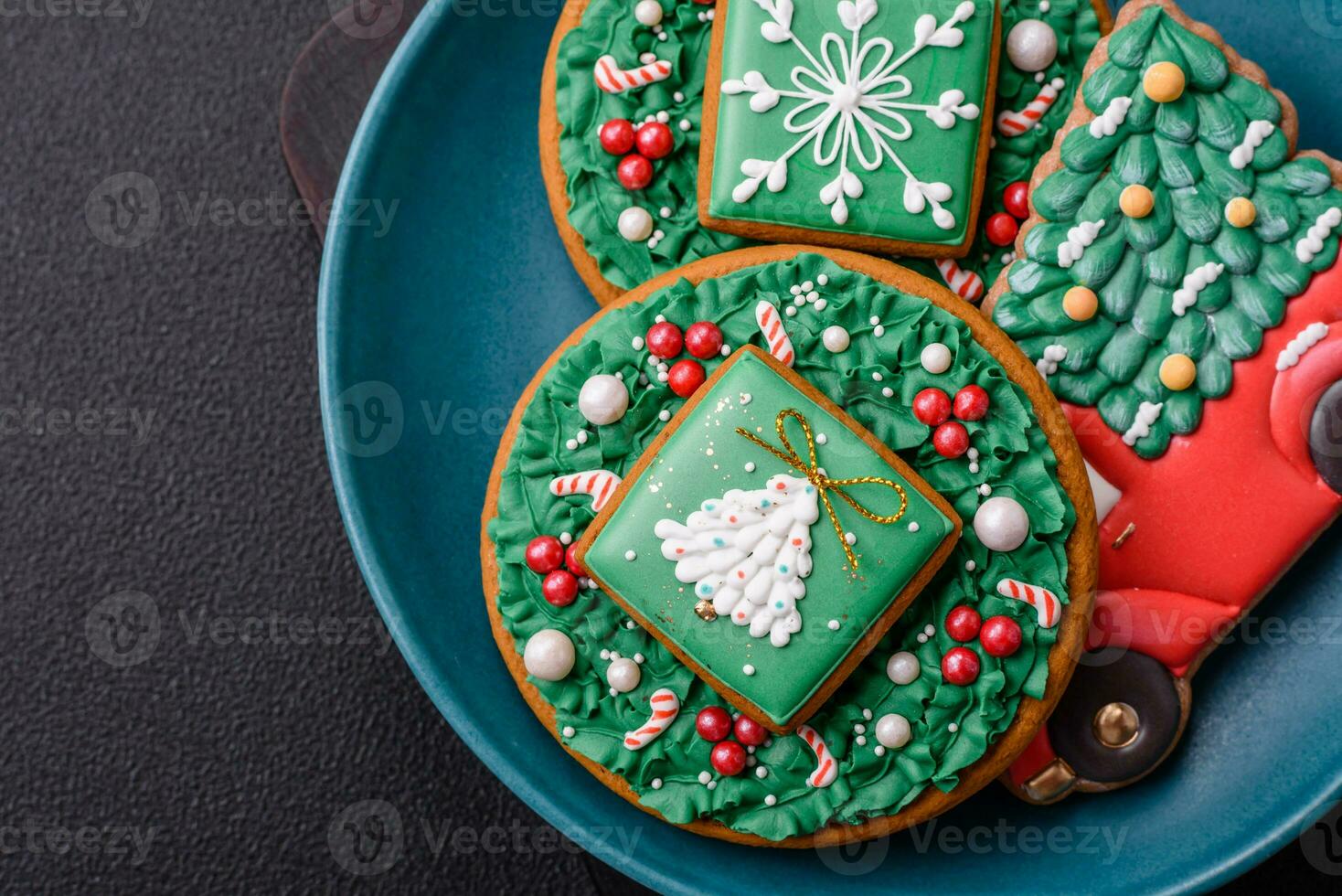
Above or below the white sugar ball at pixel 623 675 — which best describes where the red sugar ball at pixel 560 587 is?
above

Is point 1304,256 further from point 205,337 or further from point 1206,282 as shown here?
point 205,337

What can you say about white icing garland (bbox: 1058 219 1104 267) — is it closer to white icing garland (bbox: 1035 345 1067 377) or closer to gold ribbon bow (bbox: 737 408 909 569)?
white icing garland (bbox: 1035 345 1067 377)

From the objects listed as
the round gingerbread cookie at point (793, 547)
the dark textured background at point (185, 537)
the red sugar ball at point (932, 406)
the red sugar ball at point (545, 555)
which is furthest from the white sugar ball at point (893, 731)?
the dark textured background at point (185, 537)

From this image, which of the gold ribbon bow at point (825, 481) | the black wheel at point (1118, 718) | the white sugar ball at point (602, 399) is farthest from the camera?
the black wheel at point (1118, 718)

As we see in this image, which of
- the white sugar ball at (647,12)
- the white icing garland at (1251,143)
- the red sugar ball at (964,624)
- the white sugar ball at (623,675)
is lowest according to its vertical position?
the white sugar ball at (623,675)

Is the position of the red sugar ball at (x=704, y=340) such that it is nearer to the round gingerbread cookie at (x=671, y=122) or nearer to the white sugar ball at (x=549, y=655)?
the round gingerbread cookie at (x=671, y=122)

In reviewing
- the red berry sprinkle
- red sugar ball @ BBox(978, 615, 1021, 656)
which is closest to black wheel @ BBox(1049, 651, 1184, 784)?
red sugar ball @ BBox(978, 615, 1021, 656)

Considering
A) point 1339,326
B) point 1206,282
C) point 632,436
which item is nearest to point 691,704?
point 632,436
